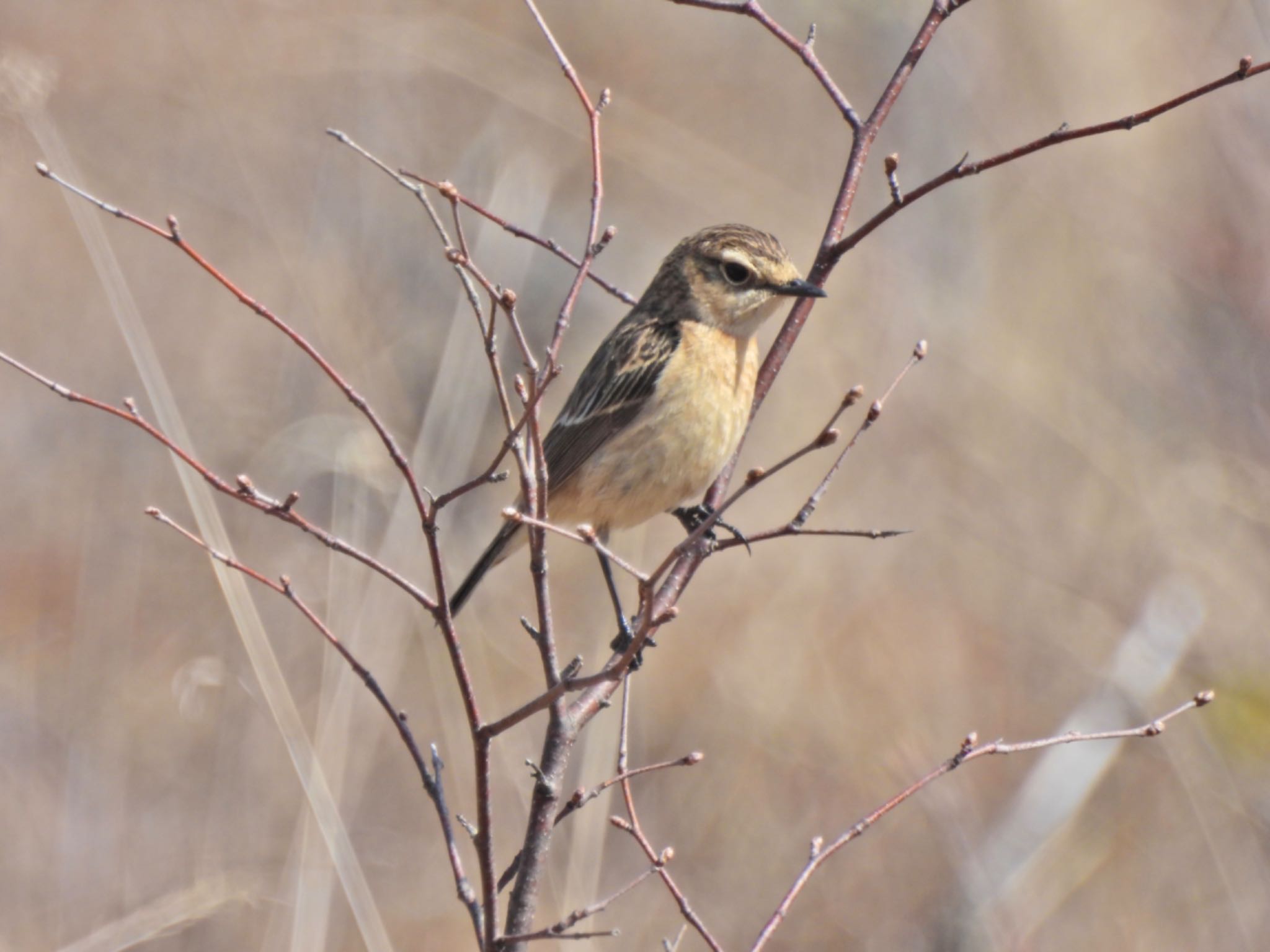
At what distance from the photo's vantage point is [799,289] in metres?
4.23

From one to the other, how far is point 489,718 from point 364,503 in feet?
4.69

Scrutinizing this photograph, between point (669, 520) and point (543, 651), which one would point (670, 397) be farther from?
point (669, 520)

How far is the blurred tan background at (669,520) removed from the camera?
22.1ft

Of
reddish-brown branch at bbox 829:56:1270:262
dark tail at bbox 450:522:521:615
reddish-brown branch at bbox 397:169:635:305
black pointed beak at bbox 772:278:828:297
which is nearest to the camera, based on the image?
reddish-brown branch at bbox 397:169:635:305

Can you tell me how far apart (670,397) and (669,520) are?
4.98 metres

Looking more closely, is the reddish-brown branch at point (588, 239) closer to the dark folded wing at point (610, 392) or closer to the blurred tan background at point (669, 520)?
the dark folded wing at point (610, 392)

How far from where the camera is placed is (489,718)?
23.9ft

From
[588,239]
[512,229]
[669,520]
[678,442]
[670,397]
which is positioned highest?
[669,520]

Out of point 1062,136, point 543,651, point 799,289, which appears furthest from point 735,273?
point 543,651

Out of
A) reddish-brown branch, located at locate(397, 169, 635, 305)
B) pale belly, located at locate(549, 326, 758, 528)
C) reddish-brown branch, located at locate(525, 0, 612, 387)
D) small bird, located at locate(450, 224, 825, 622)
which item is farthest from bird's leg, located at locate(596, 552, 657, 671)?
reddish-brown branch, located at locate(525, 0, 612, 387)

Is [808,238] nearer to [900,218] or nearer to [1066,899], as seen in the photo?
[900,218]

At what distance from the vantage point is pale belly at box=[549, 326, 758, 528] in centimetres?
443

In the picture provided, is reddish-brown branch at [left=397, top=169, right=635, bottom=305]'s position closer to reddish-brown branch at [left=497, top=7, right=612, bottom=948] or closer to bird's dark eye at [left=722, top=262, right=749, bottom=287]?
reddish-brown branch at [left=497, top=7, right=612, bottom=948]

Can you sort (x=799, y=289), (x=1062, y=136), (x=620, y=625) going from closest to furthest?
(x=1062, y=136)
(x=799, y=289)
(x=620, y=625)
